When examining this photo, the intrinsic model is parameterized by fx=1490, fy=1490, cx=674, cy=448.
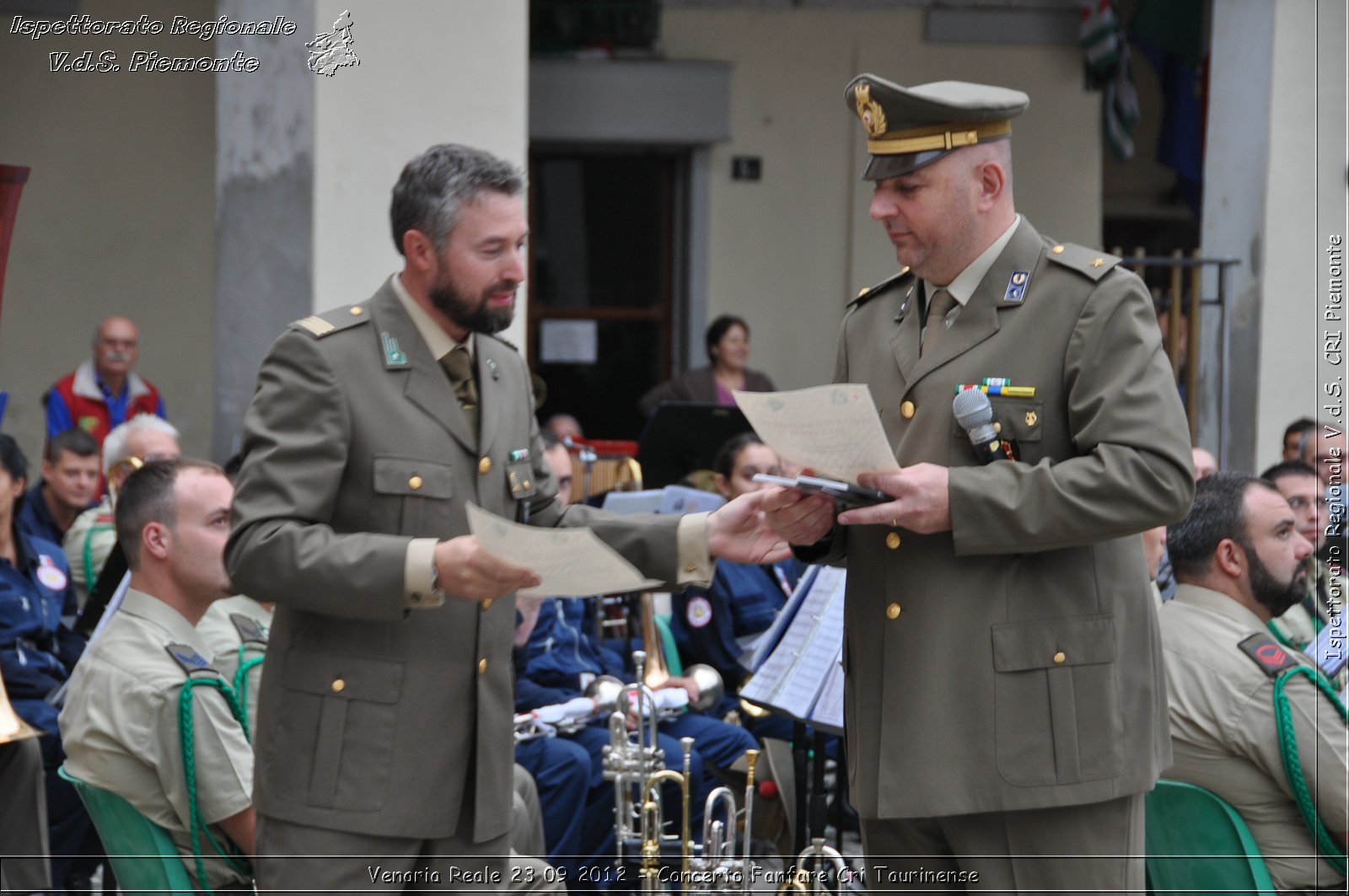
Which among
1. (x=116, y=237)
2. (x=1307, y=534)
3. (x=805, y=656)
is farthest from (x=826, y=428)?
(x=116, y=237)

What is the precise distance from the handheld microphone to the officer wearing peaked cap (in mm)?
25

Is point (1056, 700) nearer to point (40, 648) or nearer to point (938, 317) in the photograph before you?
point (938, 317)

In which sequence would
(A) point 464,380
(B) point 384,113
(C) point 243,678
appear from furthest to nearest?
(B) point 384,113
(C) point 243,678
(A) point 464,380

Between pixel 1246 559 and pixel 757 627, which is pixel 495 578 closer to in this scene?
pixel 1246 559

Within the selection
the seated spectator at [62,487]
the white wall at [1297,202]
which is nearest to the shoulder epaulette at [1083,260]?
the seated spectator at [62,487]

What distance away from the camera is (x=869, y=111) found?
9.25 feet

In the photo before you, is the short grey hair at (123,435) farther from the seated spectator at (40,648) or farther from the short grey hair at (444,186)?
the short grey hair at (444,186)

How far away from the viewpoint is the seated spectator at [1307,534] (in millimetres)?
5207

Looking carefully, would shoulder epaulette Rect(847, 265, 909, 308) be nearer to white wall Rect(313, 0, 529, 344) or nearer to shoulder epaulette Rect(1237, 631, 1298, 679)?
shoulder epaulette Rect(1237, 631, 1298, 679)

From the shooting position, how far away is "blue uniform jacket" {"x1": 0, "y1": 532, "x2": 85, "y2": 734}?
522cm

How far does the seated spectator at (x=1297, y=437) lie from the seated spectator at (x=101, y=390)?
6.44 m

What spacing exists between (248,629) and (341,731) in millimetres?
1525

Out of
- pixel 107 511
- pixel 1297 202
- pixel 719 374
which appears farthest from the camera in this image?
pixel 719 374

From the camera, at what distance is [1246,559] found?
393cm
